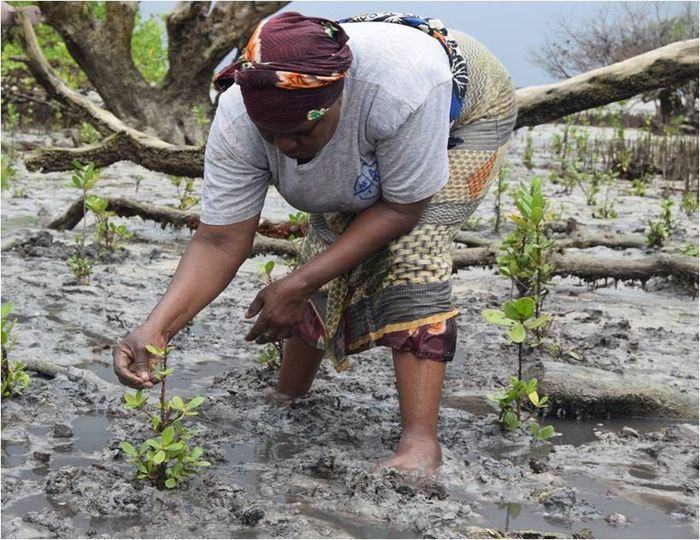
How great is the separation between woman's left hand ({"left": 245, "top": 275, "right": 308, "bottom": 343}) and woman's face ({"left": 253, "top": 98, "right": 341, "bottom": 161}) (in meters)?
0.41

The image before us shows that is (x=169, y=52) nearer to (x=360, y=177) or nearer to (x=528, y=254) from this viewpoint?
(x=528, y=254)

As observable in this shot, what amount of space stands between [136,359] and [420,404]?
90cm

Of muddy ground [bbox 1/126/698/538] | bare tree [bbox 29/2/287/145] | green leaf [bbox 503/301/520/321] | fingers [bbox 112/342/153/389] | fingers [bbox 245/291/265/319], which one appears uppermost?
bare tree [bbox 29/2/287/145]

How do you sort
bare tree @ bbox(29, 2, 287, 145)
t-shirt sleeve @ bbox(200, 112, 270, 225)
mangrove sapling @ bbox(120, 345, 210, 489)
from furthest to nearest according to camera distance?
bare tree @ bbox(29, 2, 287, 145), t-shirt sleeve @ bbox(200, 112, 270, 225), mangrove sapling @ bbox(120, 345, 210, 489)

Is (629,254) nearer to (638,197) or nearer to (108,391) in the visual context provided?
(638,197)

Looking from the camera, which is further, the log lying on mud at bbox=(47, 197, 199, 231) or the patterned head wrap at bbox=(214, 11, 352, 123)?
the log lying on mud at bbox=(47, 197, 199, 231)

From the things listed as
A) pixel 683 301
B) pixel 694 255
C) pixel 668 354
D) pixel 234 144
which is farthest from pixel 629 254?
pixel 234 144

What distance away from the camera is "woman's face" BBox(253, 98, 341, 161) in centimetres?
266

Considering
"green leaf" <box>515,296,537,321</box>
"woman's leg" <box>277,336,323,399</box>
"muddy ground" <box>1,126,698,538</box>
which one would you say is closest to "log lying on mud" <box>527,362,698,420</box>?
"muddy ground" <box>1,126,698,538</box>

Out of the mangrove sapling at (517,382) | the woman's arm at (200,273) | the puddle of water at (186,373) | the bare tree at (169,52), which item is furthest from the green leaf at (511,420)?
the bare tree at (169,52)

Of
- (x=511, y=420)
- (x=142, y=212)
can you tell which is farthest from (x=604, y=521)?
(x=142, y=212)

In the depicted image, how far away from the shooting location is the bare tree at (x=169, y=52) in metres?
10.5

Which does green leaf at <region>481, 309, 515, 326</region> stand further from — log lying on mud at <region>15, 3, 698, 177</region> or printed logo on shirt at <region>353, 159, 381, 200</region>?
log lying on mud at <region>15, 3, 698, 177</region>

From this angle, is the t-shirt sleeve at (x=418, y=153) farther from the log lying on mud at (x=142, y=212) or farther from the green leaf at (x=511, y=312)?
the log lying on mud at (x=142, y=212)
